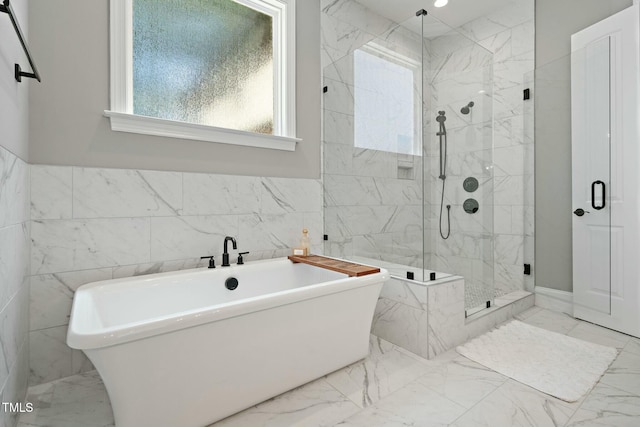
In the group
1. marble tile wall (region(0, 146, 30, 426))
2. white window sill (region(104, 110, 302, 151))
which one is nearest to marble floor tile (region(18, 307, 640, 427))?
marble tile wall (region(0, 146, 30, 426))

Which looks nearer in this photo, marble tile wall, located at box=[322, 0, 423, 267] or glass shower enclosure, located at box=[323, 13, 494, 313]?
glass shower enclosure, located at box=[323, 13, 494, 313]

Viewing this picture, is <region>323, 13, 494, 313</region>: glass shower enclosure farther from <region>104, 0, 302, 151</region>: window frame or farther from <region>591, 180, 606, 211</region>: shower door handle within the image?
<region>591, 180, 606, 211</region>: shower door handle

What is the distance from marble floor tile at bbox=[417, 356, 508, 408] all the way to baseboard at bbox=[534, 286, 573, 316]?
154cm

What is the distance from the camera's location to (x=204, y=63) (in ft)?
7.30

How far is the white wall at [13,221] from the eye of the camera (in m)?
1.13

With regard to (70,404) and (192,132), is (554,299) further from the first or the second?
(70,404)

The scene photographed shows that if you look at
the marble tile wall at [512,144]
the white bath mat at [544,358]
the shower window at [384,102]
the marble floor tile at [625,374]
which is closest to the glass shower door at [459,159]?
the shower window at [384,102]

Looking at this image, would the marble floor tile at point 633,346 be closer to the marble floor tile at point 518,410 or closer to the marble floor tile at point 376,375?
the marble floor tile at point 518,410

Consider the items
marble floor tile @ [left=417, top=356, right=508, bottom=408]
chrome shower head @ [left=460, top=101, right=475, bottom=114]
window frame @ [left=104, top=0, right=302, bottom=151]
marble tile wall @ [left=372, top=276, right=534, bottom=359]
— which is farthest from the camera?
chrome shower head @ [left=460, top=101, right=475, bottom=114]

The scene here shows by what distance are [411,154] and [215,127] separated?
1.55m

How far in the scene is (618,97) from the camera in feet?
7.66

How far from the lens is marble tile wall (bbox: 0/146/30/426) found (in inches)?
44.0

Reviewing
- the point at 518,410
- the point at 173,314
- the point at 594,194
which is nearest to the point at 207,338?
the point at 173,314

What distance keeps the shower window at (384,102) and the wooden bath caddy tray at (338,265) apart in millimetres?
1122
